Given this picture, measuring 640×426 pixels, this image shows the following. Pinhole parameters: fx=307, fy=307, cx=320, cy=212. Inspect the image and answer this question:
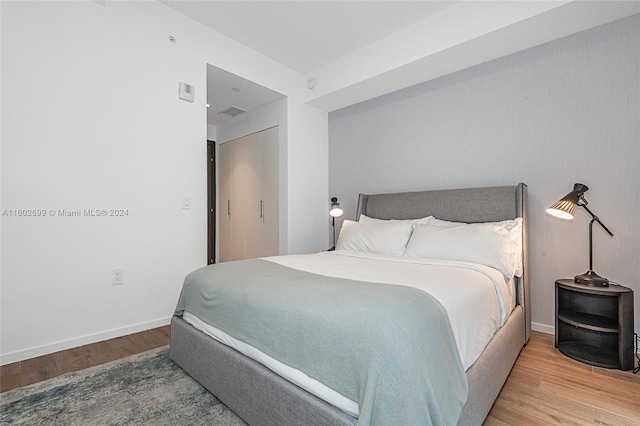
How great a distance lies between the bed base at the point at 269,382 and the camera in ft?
3.79

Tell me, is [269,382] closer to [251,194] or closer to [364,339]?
[364,339]

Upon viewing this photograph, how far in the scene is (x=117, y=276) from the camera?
2457mm

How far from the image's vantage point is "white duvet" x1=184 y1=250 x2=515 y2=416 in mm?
1290

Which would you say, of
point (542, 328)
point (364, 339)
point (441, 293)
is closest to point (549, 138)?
point (542, 328)

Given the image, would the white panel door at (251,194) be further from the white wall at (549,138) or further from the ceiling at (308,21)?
the white wall at (549,138)

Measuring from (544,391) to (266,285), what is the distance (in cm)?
167

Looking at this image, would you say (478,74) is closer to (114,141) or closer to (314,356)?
(314,356)

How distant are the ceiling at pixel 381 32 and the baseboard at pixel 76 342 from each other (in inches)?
98.3

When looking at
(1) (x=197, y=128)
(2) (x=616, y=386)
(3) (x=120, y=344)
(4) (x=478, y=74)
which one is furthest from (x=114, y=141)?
(2) (x=616, y=386)

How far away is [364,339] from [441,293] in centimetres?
56

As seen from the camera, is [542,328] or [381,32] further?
[381,32]

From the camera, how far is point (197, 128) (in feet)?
9.65

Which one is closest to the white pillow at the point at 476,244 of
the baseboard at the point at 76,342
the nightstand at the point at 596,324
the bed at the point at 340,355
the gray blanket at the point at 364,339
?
the bed at the point at 340,355

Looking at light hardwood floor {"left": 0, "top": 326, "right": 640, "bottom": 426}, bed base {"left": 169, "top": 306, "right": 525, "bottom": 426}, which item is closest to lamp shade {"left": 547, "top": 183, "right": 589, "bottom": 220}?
bed base {"left": 169, "top": 306, "right": 525, "bottom": 426}
